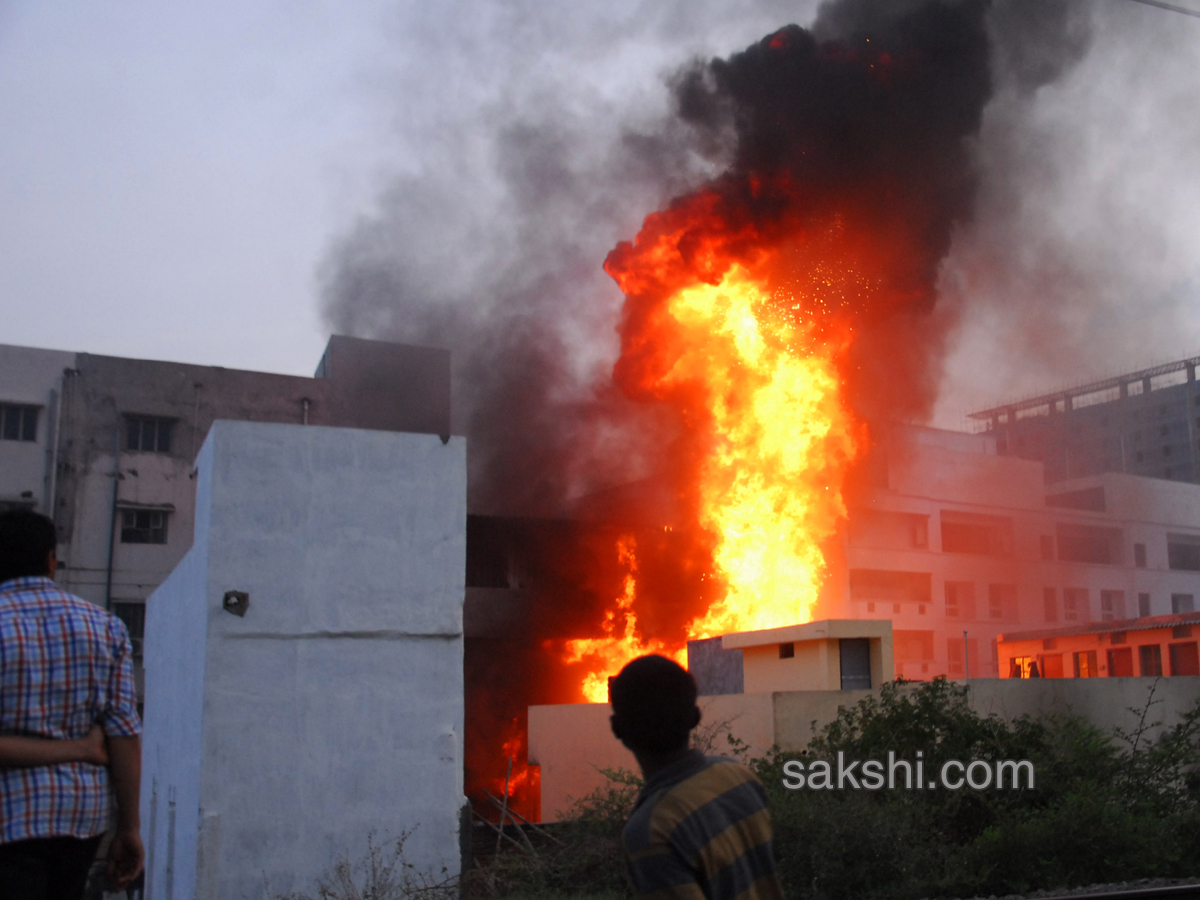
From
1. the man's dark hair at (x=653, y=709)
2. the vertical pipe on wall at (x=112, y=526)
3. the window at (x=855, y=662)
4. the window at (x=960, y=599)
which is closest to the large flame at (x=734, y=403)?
the window at (x=855, y=662)

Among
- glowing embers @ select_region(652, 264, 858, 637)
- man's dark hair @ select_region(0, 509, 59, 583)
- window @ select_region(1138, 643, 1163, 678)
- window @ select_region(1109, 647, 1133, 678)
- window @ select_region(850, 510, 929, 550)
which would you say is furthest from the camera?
window @ select_region(850, 510, 929, 550)

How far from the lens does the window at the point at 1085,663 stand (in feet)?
110

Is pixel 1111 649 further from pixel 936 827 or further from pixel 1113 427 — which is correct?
pixel 1113 427

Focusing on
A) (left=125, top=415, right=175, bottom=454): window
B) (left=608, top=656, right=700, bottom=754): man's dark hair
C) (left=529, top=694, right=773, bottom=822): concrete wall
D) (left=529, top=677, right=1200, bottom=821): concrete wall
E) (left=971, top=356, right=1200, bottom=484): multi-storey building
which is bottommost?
(left=529, top=694, right=773, bottom=822): concrete wall

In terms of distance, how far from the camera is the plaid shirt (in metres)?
3.07

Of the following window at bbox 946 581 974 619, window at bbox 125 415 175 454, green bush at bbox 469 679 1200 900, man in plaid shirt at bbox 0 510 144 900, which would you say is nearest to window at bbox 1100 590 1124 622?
window at bbox 946 581 974 619

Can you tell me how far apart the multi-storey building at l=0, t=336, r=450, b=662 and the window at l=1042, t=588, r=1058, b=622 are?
30496 mm

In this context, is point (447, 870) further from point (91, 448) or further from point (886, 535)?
point (886, 535)

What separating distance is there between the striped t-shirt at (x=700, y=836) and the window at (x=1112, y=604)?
48983mm

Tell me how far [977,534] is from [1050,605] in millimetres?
4200

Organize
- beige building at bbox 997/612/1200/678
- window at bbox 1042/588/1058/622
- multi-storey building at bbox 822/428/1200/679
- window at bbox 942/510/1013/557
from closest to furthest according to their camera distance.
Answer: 1. beige building at bbox 997/612/1200/678
2. multi-storey building at bbox 822/428/1200/679
3. window at bbox 942/510/1013/557
4. window at bbox 1042/588/1058/622

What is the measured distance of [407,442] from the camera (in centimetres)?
1308

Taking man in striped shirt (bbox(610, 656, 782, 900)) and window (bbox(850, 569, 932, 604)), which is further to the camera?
window (bbox(850, 569, 932, 604))

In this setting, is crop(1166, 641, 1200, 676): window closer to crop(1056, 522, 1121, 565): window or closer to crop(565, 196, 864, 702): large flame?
crop(565, 196, 864, 702): large flame
